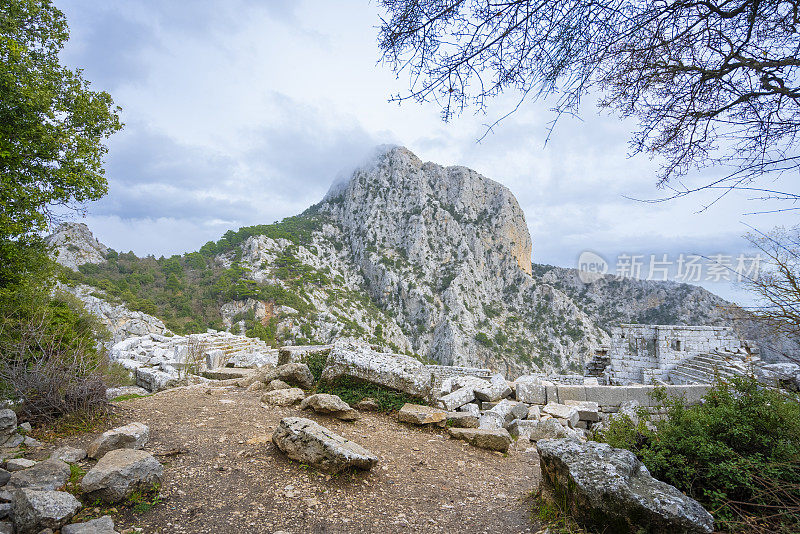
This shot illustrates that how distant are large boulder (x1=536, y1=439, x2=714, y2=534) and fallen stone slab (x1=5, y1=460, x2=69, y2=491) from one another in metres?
4.47

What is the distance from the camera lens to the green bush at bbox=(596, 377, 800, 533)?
267 cm

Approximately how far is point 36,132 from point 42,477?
5.56 m

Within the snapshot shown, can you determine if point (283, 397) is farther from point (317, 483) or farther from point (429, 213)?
point (429, 213)

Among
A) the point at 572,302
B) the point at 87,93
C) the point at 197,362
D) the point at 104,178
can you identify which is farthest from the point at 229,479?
the point at 572,302

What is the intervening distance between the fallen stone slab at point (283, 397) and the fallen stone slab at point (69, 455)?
2978 millimetres

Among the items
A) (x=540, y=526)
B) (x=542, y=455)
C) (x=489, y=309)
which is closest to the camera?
(x=540, y=526)

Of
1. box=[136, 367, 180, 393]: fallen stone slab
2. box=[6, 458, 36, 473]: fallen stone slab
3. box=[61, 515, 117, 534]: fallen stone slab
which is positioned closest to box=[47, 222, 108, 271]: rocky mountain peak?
box=[136, 367, 180, 393]: fallen stone slab

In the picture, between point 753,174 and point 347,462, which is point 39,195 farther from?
point 753,174

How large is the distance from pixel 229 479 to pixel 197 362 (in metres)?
11.5

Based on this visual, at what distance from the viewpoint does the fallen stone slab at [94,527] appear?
263cm

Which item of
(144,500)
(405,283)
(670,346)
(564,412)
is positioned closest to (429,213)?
(405,283)

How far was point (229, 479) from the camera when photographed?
3887 millimetres

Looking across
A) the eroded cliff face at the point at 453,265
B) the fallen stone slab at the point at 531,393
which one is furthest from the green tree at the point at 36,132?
the eroded cliff face at the point at 453,265

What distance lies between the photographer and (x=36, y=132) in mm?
5848
